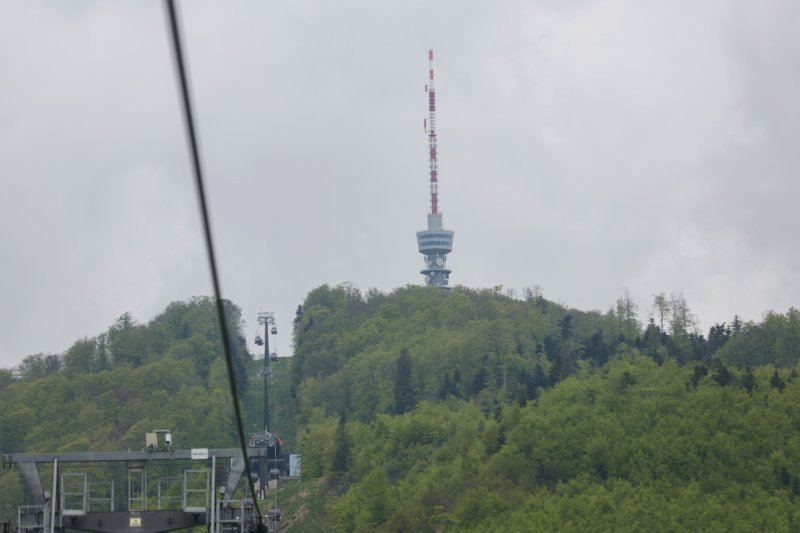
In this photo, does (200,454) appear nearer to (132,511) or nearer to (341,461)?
(132,511)

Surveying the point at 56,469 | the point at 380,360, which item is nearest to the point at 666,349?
the point at 380,360

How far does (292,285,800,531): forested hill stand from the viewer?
80750mm

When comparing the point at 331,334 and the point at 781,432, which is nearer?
the point at 781,432

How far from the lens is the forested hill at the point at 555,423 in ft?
265

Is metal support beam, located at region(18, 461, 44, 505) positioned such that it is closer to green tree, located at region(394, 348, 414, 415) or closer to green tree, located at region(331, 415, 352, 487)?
green tree, located at region(331, 415, 352, 487)

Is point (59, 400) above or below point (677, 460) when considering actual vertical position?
above

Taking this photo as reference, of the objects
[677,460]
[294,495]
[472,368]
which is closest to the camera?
[677,460]

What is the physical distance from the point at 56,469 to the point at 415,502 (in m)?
54.1

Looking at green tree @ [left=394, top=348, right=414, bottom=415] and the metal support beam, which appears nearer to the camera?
the metal support beam

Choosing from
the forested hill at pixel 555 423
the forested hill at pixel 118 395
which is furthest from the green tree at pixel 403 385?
the forested hill at pixel 118 395

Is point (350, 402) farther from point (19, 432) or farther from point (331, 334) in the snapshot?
point (19, 432)

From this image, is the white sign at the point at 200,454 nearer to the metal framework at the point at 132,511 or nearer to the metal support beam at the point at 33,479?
the metal framework at the point at 132,511

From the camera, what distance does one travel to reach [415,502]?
91.2m

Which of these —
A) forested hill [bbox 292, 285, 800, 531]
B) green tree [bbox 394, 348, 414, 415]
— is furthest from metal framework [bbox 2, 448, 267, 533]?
green tree [bbox 394, 348, 414, 415]
